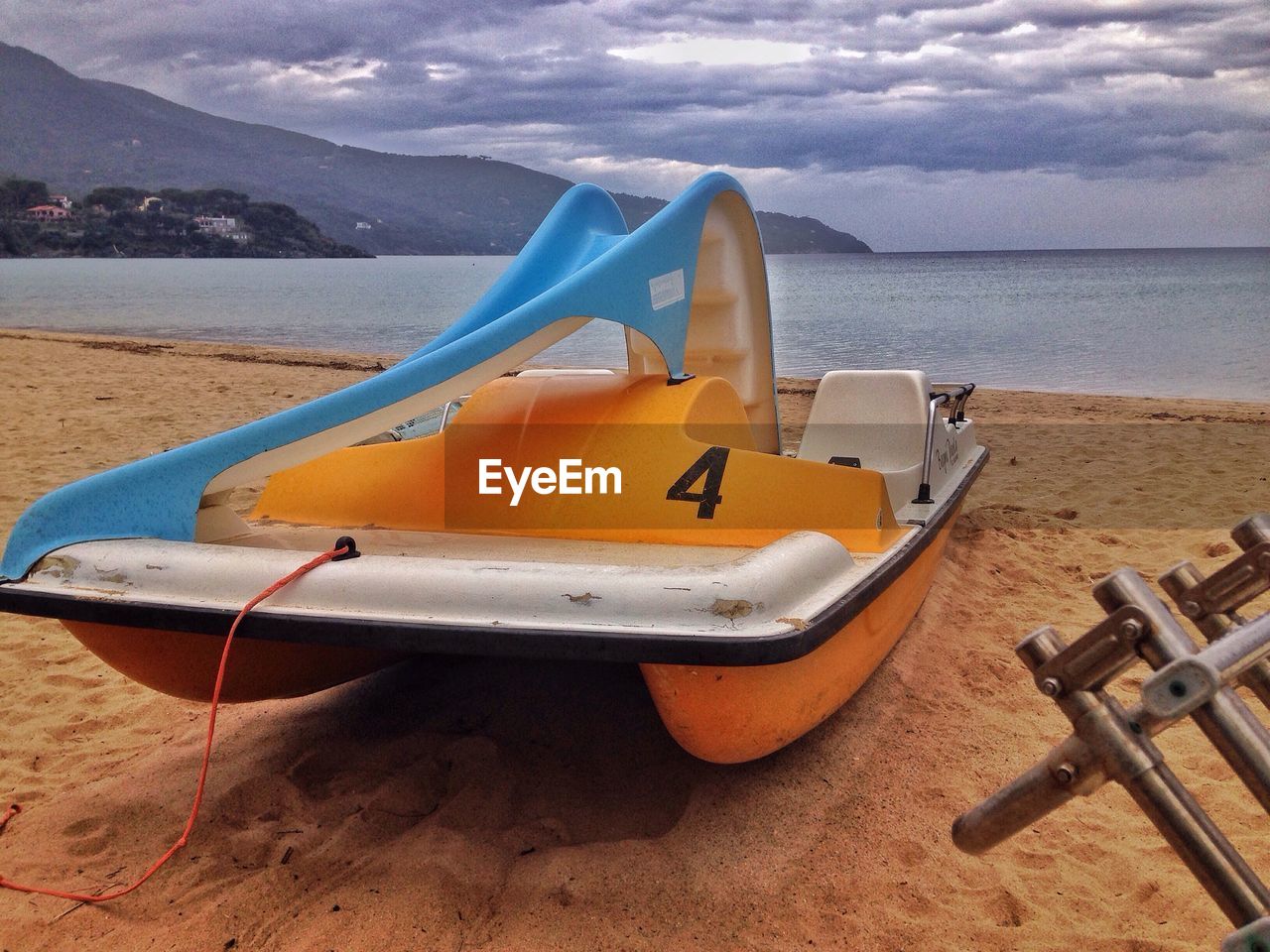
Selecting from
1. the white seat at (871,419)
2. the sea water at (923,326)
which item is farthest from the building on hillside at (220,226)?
the white seat at (871,419)

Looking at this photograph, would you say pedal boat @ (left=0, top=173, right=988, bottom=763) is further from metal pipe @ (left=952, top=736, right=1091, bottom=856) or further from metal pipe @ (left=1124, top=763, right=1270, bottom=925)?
metal pipe @ (left=1124, top=763, right=1270, bottom=925)

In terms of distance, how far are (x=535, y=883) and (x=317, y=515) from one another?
1707 millimetres

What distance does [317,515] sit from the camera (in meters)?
3.61

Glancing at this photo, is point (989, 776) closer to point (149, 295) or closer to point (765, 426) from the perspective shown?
Result: point (765, 426)

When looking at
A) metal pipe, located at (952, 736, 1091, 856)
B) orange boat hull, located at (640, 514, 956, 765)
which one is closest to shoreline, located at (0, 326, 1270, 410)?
orange boat hull, located at (640, 514, 956, 765)

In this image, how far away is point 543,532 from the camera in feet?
10.8

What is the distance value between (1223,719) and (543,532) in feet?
7.33

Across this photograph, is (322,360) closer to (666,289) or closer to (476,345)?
(666,289)

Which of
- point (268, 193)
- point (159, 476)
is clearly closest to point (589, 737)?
point (159, 476)

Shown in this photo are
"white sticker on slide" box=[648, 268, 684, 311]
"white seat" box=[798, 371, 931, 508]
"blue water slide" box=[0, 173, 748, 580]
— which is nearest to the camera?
"blue water slide" box=[0, 173, 748, 580]

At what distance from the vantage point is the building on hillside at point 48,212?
4035 inches

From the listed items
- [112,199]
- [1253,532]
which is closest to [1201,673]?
[1253,532]

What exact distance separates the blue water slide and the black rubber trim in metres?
0.28

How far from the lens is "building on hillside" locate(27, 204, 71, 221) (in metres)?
102
